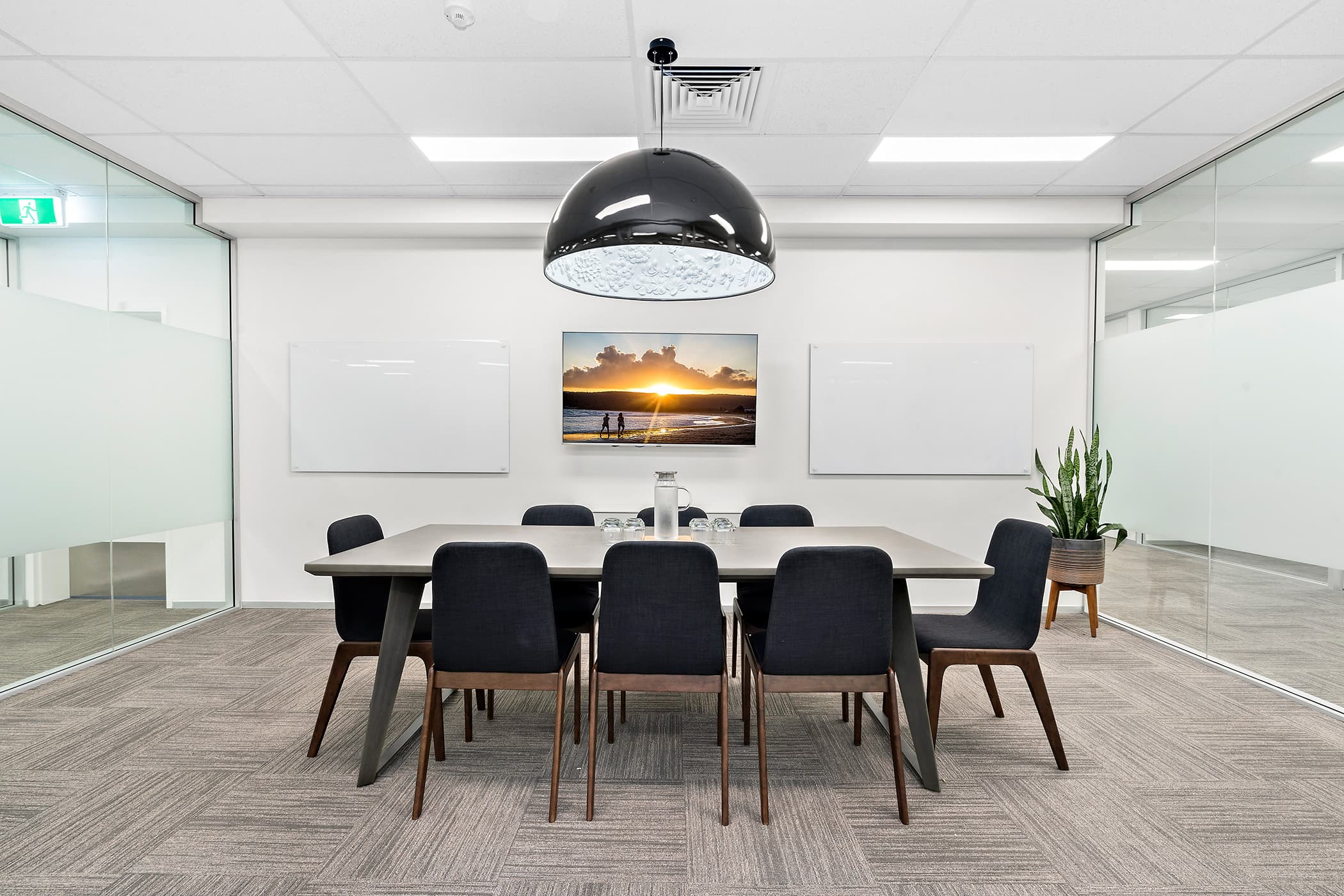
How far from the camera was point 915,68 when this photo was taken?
3.19m

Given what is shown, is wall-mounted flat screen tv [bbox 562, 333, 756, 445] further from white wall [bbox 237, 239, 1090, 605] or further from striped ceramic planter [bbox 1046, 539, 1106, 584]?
striped ceramic planter [bbox 1046, 539, 1106, 584]

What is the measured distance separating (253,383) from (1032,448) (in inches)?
254

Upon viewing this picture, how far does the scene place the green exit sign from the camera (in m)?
3.40

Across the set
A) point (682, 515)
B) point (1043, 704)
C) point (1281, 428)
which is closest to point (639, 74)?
point (682, 515)

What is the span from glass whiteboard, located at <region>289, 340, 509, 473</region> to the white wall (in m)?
0.11

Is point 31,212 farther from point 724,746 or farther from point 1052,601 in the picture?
point 1052,601

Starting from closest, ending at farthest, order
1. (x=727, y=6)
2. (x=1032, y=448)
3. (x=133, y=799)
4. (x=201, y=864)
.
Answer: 1. (x=201, y=864)
2. (x=133, y=799)
3. (x=727, y=6)
4. (x=1032, y=448)

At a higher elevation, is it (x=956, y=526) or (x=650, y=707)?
(x=956, y=526)

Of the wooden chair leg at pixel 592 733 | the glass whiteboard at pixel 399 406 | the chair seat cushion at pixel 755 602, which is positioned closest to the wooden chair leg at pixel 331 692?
the wooden chair leg at pixel 592 733

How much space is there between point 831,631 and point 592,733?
0.96m

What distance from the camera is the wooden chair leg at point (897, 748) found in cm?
229

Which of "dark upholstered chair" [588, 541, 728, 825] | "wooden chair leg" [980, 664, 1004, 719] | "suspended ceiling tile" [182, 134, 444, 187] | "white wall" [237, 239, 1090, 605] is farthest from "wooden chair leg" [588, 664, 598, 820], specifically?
"suspended ceiling tile" [182, 134, 444, 187]

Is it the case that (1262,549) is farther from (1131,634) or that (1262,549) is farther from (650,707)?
(650,707)

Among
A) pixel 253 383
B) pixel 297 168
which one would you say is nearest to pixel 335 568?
pixel 297 168
